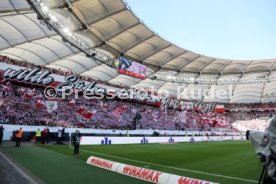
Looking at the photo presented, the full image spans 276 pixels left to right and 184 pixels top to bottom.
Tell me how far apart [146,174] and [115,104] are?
125ft

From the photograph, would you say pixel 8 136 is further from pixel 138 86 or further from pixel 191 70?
pixel 191 70

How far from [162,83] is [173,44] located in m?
20.6

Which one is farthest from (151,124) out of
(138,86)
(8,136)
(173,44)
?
(8,136)

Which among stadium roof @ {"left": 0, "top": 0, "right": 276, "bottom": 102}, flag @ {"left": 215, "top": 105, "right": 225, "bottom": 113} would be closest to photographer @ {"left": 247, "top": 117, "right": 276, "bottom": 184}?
stadium roof @ {"left": 0, "top": 0, "right": 276, "bottom": 102}

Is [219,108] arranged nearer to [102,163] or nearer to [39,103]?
[39,103]

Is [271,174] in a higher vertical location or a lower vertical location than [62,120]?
lower

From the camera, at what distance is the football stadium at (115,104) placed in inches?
503

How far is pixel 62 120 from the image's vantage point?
36250mm

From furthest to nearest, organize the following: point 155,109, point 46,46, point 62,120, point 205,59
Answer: point 205,59
point 155,109
point 46,46
point 62,120

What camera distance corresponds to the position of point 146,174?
1064 cm

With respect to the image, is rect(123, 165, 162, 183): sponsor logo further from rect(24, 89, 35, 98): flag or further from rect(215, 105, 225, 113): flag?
rect(215, 105, 225, 113): flag

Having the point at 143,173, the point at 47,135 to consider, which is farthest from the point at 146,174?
the point at 47,135

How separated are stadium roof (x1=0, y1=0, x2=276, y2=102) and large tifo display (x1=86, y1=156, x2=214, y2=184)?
2849 cm

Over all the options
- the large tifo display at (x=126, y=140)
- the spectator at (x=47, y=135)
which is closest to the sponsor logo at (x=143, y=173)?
the large tifo display at (x=126, y=140)
